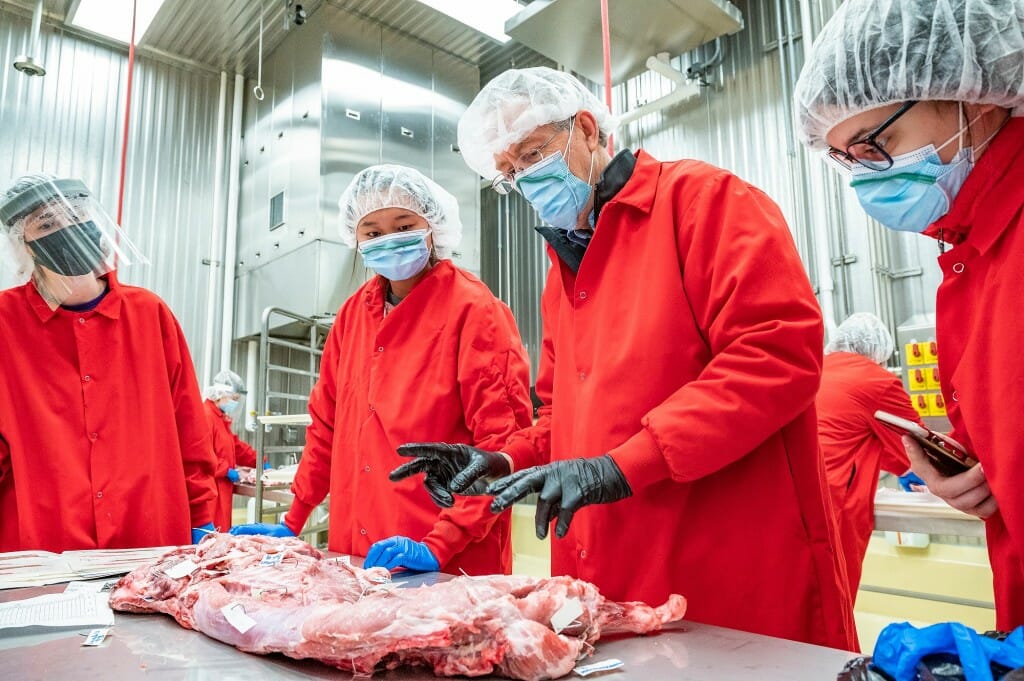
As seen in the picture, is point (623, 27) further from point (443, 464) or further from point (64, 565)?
point (64, 565)

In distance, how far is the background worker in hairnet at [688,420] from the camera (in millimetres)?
1208

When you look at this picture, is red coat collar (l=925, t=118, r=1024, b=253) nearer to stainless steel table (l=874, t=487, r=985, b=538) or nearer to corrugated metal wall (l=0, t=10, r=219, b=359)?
stainless steel table (l=874, t=487, r=985, b=538)

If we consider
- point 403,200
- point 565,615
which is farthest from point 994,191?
point 403,200

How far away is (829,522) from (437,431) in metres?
1.04

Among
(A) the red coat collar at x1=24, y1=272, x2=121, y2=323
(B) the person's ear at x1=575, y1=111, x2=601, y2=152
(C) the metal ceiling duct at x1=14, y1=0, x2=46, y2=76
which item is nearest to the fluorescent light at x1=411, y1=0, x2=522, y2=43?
(C) the metal ceiling duct at x1=14, y1=0, x2=46, y2=76

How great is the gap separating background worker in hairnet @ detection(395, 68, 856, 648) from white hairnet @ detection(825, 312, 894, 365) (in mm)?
2822

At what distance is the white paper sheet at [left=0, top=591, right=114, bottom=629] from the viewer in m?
1.26

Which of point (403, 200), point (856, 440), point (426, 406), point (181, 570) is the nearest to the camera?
point (181, 570)

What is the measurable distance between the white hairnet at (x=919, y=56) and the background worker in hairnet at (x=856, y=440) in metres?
2.15

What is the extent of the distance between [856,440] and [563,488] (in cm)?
246

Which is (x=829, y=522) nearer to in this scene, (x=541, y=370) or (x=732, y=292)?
(x=732, y=292)

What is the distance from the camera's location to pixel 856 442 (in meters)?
3.17

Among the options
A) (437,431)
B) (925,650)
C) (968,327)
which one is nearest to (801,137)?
(968,327)

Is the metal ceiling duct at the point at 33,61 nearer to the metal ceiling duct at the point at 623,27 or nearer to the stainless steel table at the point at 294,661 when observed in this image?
the metal ceiling duct at the point at 623,27
